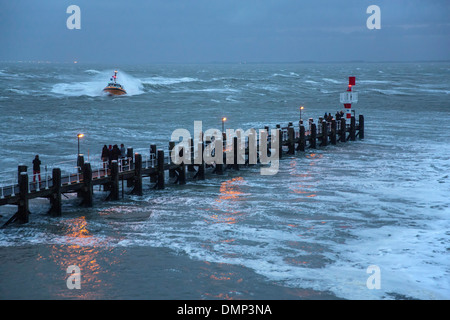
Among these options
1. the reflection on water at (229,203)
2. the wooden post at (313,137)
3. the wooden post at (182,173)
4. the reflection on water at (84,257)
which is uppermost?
the wooden post at (313,137)

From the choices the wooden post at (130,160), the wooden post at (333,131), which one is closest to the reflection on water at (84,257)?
the wooden post at (130,160)

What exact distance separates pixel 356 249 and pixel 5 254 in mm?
10222

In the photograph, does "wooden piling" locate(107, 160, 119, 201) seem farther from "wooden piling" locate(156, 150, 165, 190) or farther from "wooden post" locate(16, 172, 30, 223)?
"wooden post" locate(16, 172, 30, 223)

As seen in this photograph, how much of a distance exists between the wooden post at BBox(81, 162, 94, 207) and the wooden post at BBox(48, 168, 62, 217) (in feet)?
4.12

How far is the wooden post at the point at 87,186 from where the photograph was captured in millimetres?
21906

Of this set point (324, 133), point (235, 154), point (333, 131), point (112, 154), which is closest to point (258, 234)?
point (112, 154)

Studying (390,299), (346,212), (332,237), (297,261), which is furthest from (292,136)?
(390,299)

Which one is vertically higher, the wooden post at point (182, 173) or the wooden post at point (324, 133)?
the wooden post at point (324, 133)

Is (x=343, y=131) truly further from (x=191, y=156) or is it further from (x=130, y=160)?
(x=130, y=160)

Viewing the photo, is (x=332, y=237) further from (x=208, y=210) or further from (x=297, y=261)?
→ (x=208, y=210)

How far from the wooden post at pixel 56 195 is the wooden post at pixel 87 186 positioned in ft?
4.12

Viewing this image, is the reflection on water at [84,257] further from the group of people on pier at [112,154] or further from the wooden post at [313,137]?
the wooden post at [313,137]

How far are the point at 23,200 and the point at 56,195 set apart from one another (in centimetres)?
139

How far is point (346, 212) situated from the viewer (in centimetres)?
2131
